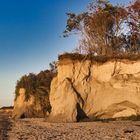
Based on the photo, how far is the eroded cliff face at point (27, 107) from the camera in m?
47.8

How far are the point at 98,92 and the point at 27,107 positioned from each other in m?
16.8

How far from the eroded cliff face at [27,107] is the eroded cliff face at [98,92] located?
12.2 m

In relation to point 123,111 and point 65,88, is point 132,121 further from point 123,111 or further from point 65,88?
point 65,88

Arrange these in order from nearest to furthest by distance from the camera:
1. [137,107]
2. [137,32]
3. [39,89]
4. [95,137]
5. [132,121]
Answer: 1. [95,137]
2. [132,121]
3. [137,107]
4. [137,32]
5. [39,89]

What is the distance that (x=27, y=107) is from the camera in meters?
49.2

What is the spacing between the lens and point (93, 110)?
33.6m

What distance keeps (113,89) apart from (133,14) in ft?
46.4

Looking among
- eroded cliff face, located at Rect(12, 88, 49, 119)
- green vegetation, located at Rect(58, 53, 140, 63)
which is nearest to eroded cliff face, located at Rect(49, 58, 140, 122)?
green vegetation, located at Rect(58, 53, 140, 63)

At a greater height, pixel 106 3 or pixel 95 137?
pixel 106 3

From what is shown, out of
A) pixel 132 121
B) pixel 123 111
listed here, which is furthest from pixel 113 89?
pixel 132 121

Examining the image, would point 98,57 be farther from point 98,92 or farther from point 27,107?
point 27,107

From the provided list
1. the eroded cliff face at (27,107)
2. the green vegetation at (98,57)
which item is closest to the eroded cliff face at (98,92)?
the green vegetation at (98,57)

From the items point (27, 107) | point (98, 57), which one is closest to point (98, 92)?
point (98, 57)

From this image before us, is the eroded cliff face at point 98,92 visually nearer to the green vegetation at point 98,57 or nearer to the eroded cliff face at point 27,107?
the green vegetation at point 98,57
